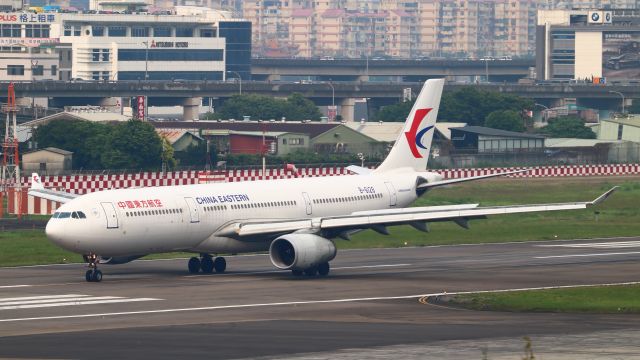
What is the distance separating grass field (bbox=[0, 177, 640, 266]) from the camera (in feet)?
265

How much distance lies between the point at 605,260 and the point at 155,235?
930 inches

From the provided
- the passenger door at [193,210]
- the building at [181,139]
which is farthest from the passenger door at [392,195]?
the building at [181,139]

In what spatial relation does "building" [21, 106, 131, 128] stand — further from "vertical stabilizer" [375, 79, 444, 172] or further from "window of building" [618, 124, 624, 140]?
"vertical stabilizer" [375, 79, 444, 172]

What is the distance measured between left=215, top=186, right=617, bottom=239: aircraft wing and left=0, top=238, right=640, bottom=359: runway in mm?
2161

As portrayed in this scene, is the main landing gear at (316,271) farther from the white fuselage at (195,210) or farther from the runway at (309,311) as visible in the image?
the white fuselage at (195,210)

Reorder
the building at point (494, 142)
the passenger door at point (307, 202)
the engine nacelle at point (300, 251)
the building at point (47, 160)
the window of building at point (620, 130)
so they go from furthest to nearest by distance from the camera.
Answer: the window of building at point (620, 130)
the building at point (494, 142)
the building at point (47, 160)
the passenger door at point (307, 202)
the engine nacelle at point (300, 251)

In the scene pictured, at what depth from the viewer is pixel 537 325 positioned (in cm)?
4900

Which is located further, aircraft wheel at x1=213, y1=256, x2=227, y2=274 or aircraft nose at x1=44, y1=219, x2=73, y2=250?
aircraft wheel at x1=213, y1=256, x2=227, y2=274

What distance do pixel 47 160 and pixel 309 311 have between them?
8990 cm

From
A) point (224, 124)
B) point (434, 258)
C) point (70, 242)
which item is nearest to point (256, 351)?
point (70, 242)

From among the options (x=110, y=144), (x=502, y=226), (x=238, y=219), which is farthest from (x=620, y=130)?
(x=238, y=219)

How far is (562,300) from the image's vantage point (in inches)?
2184

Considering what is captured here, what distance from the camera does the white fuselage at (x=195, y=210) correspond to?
6300 cm

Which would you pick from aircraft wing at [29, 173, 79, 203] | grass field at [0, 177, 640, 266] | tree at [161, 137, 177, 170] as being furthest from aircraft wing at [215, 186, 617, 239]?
tree at [161, 137, 177, 170]
